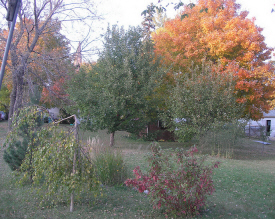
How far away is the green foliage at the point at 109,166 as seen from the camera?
6.19 m

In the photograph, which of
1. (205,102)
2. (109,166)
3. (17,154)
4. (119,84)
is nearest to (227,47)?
(205,102)

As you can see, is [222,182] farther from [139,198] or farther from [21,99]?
[21,99]

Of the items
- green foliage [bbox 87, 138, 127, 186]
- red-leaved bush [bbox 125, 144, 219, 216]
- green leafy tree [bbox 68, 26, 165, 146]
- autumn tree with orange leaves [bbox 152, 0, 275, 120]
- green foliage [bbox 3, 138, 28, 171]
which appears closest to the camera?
red-leaved bush [bbox 125, 144, 219, 216]

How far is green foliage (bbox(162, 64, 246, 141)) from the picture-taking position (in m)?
12.5

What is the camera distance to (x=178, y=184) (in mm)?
4211

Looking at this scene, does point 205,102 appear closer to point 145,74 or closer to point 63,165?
point 145,74

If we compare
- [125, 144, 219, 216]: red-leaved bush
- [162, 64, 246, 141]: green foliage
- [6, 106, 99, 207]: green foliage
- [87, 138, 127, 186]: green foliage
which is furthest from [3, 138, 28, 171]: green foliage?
[162, 64, 246, 141]: green foliage

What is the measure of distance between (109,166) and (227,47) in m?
10.6

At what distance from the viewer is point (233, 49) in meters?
14.7

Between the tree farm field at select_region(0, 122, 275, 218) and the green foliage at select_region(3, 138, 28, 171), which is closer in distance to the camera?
the tree farm field at select_region(0, 122, 275, 218)

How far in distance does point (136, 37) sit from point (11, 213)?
10938mm

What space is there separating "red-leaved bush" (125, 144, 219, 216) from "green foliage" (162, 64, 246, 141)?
8.37 metres

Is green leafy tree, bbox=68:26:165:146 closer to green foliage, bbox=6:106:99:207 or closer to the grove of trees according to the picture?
the grove of trees

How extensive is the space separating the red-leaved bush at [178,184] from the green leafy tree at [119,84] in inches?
312
